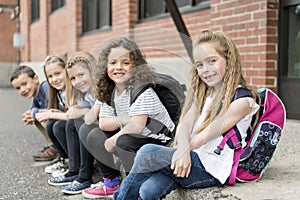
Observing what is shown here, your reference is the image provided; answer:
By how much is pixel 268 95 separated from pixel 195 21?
136 inches

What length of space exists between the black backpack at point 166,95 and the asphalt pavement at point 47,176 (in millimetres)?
449

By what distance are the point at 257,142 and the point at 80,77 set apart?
1558 millimetres

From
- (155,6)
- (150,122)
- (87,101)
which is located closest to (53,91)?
(87,101)

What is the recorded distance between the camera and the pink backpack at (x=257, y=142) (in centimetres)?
248

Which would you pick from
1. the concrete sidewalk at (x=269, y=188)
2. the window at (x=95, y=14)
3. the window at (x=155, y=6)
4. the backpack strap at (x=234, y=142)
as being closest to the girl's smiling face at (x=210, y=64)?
the backpack strap at (x=234, y=142)

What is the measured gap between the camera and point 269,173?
2.74 metres

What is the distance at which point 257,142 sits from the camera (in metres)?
2.51

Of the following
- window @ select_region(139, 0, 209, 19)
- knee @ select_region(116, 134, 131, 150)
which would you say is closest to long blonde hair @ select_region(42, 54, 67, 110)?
knee @ select_region(116, 134, 131, 150)

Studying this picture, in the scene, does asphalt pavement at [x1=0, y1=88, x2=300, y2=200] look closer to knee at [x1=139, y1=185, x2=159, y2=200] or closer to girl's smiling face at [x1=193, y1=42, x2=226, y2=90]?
knee at [x1=139, y1=185, x2=159, y2=200]

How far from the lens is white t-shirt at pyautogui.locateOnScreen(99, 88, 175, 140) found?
281cm

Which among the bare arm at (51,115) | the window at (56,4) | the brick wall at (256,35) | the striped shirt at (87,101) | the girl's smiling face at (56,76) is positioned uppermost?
the window at (56,4)

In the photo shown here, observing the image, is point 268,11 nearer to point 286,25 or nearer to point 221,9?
point 286,25

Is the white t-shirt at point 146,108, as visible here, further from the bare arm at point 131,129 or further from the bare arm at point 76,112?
the bare arm at point 76,112

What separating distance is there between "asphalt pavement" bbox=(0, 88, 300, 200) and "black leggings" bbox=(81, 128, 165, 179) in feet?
1.17
